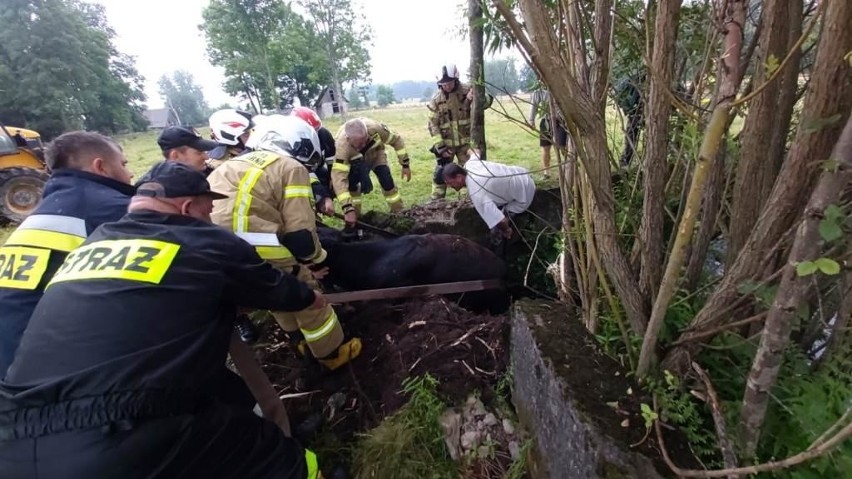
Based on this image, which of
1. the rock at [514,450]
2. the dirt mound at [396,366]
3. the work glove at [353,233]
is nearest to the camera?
the rock at [514,450]

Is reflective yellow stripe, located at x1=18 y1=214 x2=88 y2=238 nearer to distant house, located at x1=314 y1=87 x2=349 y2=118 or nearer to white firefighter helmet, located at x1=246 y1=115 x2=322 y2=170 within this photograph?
white firefighter helmet, located at x1=246 y1=115 x2=322 y2=170

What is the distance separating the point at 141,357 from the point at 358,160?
4.19m

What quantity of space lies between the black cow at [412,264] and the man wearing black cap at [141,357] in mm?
1842

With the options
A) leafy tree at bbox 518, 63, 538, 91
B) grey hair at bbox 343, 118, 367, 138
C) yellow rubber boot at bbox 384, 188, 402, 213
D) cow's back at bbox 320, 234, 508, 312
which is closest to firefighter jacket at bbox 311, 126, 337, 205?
grey hair at bbox 343, 118, 367, 138

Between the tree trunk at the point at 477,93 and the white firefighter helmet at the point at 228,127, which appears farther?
the tree trunk at the point at 477,93

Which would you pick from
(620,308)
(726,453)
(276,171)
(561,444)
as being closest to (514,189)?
(276,171)

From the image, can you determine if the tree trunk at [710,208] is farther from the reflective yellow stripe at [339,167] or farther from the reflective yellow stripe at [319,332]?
the reflective yellow stripe at [339,167]

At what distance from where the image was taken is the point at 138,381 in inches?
58.3

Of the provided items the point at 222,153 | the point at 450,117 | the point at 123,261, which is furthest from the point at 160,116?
the point at 123,261

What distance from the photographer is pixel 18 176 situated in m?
7.43

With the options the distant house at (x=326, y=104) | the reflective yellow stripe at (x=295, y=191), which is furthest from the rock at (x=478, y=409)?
the distant house at (x=326, y=104)

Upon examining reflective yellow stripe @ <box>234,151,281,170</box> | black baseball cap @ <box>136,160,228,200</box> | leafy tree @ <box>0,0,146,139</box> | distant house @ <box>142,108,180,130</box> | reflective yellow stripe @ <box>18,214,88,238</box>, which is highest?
leafy tree @ <box>0,0,146,139</box>

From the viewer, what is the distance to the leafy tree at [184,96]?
61.3 meters

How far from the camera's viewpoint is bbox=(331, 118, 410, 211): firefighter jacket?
4.97 m
